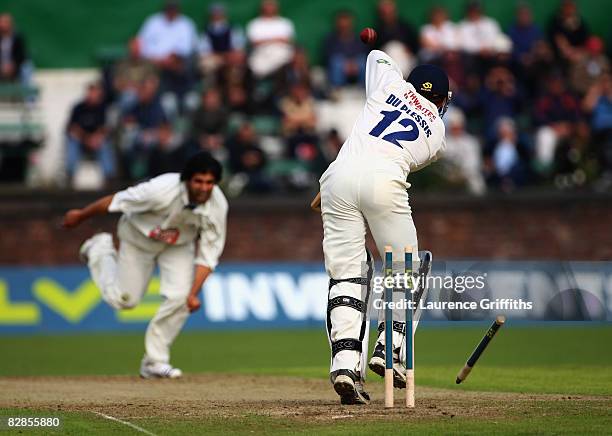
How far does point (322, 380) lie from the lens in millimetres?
12234

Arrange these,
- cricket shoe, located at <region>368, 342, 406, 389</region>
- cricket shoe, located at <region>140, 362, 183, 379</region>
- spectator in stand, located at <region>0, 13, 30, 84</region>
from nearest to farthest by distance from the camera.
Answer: cricket shoe, located at <region>368, 342, 406, 389</region> < cricket shoe, located at <region>140, 362, 183, 379</region> < spectator in stand, located at <region>0, 13, 30, 84</region>

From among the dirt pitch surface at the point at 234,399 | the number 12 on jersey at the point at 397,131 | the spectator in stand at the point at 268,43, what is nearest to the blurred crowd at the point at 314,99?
the spectator in stand at the point at 268,43

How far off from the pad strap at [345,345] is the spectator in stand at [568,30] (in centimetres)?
1551

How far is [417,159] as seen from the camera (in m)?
9.25

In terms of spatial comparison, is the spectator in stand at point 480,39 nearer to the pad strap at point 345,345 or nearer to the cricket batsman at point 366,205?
the cricket batsman at point 366,205

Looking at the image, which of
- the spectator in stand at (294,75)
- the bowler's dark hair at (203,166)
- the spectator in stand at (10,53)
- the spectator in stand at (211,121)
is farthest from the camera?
the spectator in stand at (294,75)

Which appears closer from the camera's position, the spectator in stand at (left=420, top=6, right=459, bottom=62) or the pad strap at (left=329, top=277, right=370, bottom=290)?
the pad strap at (left=329, top=277, right=370, bottom=290)

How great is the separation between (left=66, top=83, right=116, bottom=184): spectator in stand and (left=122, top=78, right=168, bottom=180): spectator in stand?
32cm

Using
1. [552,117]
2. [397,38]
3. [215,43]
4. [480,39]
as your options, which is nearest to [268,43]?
[215,43]

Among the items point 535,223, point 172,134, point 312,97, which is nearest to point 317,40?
point 312,97

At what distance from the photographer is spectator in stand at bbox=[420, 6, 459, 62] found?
22859mm

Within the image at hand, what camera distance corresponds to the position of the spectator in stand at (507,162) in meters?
21.4

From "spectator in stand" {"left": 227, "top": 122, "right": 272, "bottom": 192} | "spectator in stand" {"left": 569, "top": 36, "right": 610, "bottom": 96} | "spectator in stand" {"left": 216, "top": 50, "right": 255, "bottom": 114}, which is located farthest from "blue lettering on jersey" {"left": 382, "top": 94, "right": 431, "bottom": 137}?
"spectator in stand" {"left": 569, "top": 36, "right": 610, "bottom": 96}

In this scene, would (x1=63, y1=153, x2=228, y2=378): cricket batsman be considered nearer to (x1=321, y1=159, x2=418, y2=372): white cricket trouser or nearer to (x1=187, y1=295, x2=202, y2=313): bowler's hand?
(x1=187, y1=295, x2=202, y2=313): bowler's hand
